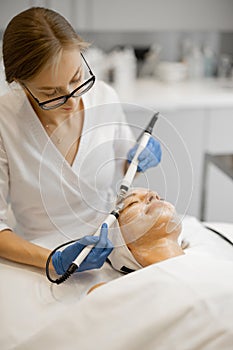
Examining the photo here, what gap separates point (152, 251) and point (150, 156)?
285mm

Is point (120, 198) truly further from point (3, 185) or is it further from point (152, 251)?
point (3, 185)

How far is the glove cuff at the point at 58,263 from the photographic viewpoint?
123cm

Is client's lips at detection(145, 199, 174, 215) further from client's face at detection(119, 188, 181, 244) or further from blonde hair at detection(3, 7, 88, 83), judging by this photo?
blonde hair at detection(3, 7, 88, 83)

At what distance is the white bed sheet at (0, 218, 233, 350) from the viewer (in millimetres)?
1003

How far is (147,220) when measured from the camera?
48.2 inches

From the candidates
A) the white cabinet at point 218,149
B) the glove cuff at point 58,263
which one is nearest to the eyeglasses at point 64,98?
the glove cuff at point 58,263

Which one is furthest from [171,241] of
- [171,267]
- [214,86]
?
[214,86]

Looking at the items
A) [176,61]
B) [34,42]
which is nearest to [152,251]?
[34,42]

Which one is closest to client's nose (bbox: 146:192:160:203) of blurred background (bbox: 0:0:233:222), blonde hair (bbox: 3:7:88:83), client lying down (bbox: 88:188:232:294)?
client lying down (bbox: 88:188:232:294)

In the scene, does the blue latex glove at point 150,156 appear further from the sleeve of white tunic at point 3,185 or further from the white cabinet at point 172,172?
the sleeve of white tunic at point 3,185

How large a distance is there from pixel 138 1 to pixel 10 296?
2.15m

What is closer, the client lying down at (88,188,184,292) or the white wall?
the client lying down at (88,188,184,292)

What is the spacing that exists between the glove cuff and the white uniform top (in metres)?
0.13

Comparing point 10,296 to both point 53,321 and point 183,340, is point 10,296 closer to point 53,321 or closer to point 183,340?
point 53,321
